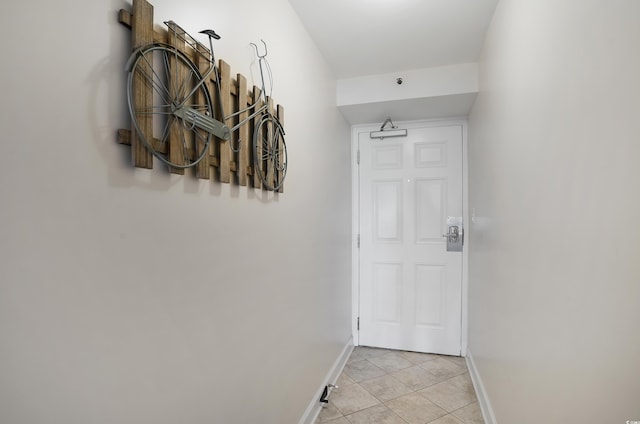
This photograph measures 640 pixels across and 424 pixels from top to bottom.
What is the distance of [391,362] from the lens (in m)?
2.84

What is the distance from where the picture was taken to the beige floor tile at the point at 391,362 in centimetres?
274

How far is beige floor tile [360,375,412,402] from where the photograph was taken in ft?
7.60

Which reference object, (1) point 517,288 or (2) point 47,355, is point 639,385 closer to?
(1) point 517,288

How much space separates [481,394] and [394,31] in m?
2.43

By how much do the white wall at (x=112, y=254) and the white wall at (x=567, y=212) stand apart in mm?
1044

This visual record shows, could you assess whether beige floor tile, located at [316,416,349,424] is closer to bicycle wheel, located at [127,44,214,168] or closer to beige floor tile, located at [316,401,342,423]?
beige floor tile, located at [316,401,342,423]

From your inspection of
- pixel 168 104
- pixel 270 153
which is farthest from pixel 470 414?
pixel 168 104

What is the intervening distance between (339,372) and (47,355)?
7.82ft

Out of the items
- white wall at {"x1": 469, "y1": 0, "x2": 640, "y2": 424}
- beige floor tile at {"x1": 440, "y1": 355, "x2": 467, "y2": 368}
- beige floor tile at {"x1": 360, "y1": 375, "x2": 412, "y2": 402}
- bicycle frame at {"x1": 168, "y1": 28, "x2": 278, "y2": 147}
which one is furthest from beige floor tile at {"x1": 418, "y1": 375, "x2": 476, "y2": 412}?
bicycle frame at {"x1": 168, "y1": 28, "x2": 278, "y2": 147}

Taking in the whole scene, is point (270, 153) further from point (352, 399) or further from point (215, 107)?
point (352, 399)

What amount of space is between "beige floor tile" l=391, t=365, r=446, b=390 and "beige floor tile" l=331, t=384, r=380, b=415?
0.35 m

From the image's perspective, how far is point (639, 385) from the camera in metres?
0.60

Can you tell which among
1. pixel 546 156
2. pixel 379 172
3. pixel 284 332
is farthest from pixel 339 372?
pixel 546 156

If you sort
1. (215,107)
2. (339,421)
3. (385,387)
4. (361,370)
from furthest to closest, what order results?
(361,370) → (385,387) → (339,421) → (215,107)
